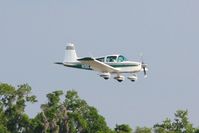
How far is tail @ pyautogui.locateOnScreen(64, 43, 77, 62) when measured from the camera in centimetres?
9700

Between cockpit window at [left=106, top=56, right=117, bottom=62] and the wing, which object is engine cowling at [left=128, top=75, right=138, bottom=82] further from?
cockpit window at [left=106, top=56, right=117, bottom=62]

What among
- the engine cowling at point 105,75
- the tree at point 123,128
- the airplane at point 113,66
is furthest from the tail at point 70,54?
the tree at point 123,128

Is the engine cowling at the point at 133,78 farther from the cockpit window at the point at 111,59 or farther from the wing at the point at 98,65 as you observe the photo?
the cockpit window at the point at 111,59

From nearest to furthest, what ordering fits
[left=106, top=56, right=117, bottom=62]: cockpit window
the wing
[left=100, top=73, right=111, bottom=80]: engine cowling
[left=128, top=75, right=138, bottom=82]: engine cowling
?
[left=100, top=73, right=111, bottom=80]: engine cowling
[left=128, top=75, right=138, bottom=82]: engine cowling
the wing
[left=106, top=56, right=117, bottom=62]: cockpit window

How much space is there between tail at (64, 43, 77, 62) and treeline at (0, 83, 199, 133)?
23.2 m

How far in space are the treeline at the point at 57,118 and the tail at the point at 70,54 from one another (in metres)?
23.2

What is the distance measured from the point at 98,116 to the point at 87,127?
7.81ft

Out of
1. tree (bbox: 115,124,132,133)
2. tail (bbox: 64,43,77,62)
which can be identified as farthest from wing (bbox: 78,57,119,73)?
tree (bbox: 115,124,132,133)

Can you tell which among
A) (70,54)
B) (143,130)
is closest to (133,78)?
(70,54)

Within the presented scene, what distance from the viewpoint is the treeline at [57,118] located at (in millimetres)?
122000

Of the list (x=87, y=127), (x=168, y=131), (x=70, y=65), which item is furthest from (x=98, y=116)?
(x=70, y=65)

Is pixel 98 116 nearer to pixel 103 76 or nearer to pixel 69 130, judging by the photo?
pixel 69 130

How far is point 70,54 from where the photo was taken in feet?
322

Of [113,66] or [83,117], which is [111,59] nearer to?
[113,66]
